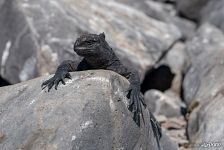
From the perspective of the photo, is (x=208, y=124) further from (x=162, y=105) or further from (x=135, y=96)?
(x=162, y=105)

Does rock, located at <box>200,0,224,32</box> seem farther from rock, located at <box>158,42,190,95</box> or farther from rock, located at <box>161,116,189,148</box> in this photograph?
rock, located at <box>161,116,189,148</box>

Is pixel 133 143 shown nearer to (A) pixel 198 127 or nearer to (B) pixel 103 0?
(A) pixel 198 127

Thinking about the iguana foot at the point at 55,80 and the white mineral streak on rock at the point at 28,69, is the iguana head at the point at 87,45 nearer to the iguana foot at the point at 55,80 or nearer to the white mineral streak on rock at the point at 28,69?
the iguana foot at the point at 55,80

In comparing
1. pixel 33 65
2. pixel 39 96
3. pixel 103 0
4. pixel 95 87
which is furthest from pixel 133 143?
pixel 103 0

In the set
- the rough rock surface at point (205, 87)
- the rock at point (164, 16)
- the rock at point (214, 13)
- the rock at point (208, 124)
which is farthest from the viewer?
the rock at point (164, 16)

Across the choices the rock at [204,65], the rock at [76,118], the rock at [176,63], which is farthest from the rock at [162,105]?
the rock at [76,118]

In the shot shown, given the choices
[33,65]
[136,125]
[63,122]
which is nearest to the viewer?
[63,122]
